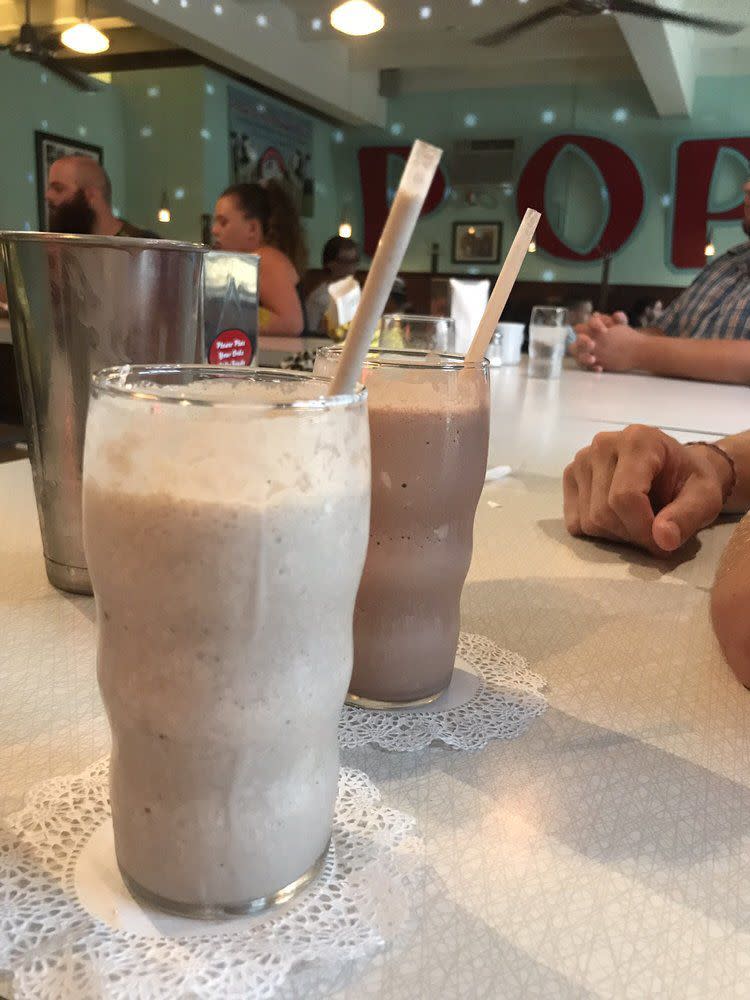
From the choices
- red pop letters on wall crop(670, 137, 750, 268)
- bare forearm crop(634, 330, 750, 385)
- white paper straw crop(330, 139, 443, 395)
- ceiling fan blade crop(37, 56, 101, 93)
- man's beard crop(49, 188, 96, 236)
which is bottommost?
bare forearm crop(634, 330, 750, 385)

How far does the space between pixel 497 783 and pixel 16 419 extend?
3130 mm

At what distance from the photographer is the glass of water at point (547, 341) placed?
2447 mm

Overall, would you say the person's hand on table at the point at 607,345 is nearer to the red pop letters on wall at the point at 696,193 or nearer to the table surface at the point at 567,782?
the table surface at the point at 567,782

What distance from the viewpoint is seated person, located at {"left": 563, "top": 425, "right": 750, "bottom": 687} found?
88 cm

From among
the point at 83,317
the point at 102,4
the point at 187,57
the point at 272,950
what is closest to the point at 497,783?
the point at 272,950

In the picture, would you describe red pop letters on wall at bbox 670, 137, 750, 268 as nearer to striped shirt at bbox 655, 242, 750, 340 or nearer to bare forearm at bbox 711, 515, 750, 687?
striped shirt at bbox 655, 242, 750, 340

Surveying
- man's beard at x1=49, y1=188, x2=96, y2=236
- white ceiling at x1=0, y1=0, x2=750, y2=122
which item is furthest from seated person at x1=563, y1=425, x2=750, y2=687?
white ceiling at x1=0, y1=0, x2=750, y2=122

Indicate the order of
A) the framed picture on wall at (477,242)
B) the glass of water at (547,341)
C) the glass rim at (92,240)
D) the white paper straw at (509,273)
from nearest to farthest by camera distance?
the white paper straw at (509,273) → the glass rim at (92,240) → the glass of water at (547,341) → the framed picture on wall at (477,242)

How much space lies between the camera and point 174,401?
1.14ft

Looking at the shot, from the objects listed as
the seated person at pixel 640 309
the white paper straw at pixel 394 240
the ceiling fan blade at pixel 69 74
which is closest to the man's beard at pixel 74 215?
the ceiling fan blade at pixel 69 74

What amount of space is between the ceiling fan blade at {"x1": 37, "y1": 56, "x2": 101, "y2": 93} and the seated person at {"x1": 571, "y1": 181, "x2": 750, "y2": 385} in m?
4.27

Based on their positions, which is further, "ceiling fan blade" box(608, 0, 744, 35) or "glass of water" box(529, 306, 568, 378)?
"ceiling fan blade" box(608, 0, 744, 35)

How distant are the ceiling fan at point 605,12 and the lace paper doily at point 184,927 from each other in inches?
215

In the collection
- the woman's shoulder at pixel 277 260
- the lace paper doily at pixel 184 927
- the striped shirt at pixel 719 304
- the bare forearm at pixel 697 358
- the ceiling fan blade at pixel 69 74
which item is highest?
the ceiling fan blade at pixel 69 74
